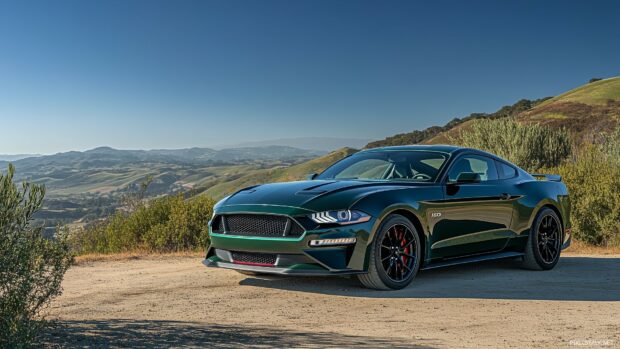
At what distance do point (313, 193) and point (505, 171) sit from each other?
10.9 ft

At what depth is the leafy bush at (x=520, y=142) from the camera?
1040 inches

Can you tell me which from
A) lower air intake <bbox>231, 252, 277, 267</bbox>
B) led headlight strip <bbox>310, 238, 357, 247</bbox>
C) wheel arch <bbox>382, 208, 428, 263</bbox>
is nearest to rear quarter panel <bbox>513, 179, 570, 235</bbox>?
wheel arch <bbox>382, 208, 428, 263</bbox>

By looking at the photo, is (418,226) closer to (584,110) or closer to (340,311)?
(340,311)

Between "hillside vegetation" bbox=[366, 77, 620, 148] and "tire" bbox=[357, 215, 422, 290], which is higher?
"hillside vegetation" bbox=[366, 77, 620, 148]

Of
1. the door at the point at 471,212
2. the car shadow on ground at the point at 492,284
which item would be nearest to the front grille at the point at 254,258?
the car shadow on ground at the point at 492,284

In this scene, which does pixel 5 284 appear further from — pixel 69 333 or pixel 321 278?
pixel 321 278

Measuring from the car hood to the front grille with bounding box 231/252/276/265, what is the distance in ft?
1.87

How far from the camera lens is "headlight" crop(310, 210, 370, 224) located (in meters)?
6.98

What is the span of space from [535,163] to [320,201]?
875 inches

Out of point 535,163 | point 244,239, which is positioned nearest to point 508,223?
point 244,239

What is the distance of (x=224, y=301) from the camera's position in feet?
23.0

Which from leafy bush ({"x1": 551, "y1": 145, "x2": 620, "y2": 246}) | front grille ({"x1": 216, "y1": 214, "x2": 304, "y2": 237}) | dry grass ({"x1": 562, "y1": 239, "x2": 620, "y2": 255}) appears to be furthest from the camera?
leafy bush ({"x1": 551, "y1": 145, "x2": 620, "y2": 246})

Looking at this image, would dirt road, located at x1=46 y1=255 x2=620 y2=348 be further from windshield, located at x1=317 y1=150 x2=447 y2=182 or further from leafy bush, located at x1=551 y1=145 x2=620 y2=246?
leafy bush, located at x1=551 y1=145 x2=620 y2=246

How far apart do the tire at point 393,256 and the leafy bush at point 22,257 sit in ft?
10.6
